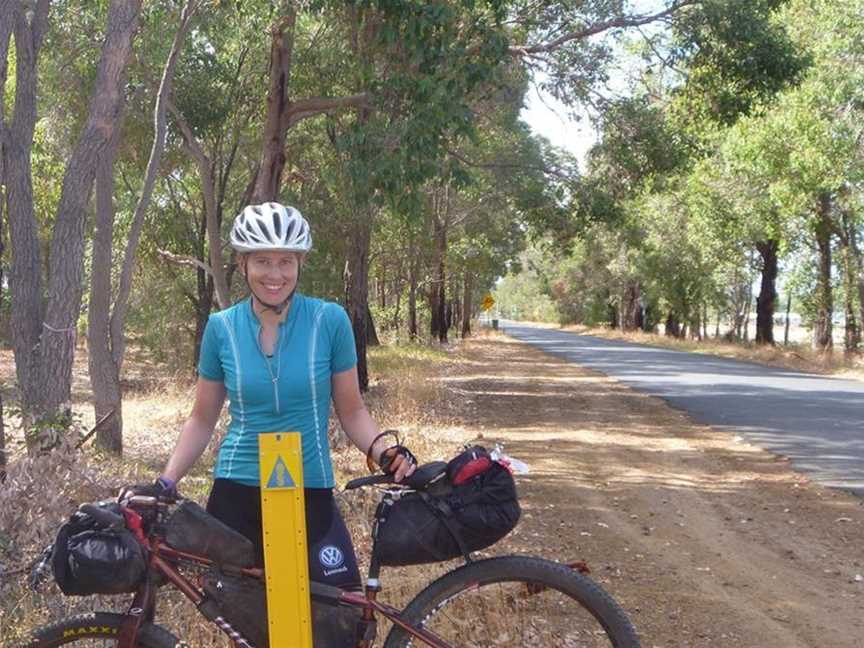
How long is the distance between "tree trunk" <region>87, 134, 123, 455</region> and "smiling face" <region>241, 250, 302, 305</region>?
25.4 ft

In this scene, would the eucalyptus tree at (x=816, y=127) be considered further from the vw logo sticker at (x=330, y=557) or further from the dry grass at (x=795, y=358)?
the vw logo sticker at (x=330, y=557)

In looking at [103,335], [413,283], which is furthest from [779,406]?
[413,283]

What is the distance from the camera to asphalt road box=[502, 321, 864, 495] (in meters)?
11.1

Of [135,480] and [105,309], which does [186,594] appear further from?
[105,309]

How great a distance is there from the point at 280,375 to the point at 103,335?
8181 millimetres

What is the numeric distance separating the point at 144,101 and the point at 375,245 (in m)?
19.8

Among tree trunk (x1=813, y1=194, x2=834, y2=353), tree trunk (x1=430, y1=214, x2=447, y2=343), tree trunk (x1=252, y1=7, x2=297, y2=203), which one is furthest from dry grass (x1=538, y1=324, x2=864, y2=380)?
tree trunk (x1=252, y1=7, x2=297, y2=203)

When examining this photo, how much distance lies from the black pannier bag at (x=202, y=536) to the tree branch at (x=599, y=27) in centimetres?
1167

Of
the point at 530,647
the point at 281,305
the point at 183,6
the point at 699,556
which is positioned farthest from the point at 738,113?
the point at 281,305

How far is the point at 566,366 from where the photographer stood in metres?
30.8

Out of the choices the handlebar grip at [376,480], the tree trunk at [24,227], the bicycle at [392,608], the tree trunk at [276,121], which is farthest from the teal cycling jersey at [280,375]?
the tree trunk at [276,121]

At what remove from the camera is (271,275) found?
10.0 ft

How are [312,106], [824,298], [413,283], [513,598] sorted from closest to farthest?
[513,598]
[312,106]
[824,298]
[413,283]

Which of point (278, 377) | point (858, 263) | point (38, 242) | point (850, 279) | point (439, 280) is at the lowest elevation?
point (278, 377)
